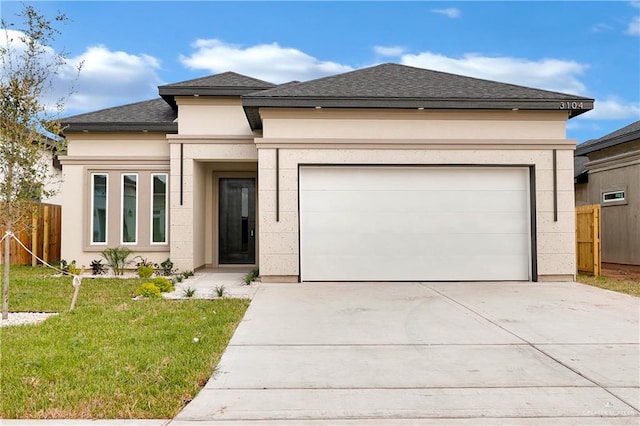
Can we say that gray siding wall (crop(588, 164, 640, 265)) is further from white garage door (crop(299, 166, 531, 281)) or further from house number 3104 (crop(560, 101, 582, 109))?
white garage door (crop(299, 166, 531, 281))

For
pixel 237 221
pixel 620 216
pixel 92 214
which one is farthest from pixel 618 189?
pixel 92 214

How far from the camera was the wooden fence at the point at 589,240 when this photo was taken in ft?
41.2

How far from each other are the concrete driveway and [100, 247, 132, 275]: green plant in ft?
20.3

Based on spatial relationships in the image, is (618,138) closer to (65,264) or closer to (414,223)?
(414,223)

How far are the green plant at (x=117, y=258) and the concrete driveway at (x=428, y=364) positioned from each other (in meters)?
6.18

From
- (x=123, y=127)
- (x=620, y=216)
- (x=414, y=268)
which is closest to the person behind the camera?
(x=414, y=268)

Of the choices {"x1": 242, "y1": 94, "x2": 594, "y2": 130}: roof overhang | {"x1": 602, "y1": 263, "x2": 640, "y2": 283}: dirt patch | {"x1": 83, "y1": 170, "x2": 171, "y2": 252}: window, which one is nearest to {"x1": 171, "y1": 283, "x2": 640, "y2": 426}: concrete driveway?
{"x1": 602, "y1": 263, "x2": 640, "y2": 283}: dirt patch

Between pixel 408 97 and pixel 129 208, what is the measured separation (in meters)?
8.52

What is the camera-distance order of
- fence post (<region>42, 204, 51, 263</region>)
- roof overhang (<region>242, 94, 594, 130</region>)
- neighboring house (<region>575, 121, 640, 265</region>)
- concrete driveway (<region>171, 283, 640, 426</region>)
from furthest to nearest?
fence post (<region>42, 204, 51, 263</region>), neighboring house (<region>575, 121, 640, 265</region>), roof overhang (<region>242, 94, 594, 130</region>), concrete driveway (<region>171, 283, 640, 426</region>)

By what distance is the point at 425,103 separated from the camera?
10977mm

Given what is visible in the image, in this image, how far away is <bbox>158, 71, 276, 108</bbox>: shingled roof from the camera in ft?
41.9

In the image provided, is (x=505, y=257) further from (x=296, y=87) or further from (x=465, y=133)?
(x=296, y=87)

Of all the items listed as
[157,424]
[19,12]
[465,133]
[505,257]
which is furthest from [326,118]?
[157,424]

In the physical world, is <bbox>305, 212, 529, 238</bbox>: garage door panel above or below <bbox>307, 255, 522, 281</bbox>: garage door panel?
above
